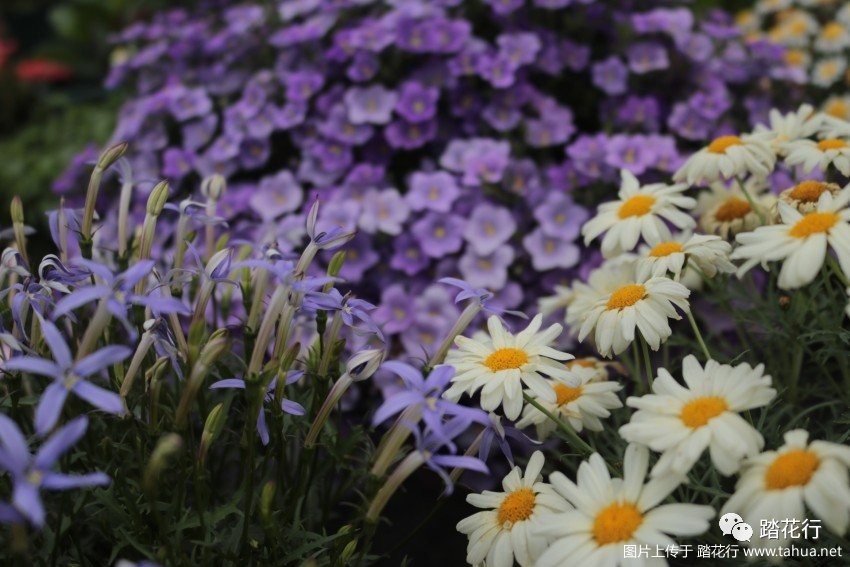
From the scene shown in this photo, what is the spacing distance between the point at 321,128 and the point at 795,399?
1397mm

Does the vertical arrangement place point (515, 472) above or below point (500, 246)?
above

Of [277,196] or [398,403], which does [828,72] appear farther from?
[398,403]

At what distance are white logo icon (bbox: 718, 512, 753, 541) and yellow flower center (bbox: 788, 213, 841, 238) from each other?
352 millimetres

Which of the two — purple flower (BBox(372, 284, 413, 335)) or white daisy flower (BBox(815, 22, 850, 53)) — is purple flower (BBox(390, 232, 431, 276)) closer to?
purple flower (BBox(372, 284, 413, 335))

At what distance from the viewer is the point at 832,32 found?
3.05 meters

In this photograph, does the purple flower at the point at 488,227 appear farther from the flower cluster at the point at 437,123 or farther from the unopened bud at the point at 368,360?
the unopened bud at the point at 368,360

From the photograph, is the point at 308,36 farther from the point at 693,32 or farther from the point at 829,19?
the point at 829,19

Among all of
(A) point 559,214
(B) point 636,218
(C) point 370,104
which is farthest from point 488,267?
(B) point 636,218

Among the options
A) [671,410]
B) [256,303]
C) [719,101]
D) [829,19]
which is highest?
[256,303]

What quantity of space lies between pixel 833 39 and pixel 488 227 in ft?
5.50

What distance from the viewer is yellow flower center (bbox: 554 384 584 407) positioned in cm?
128

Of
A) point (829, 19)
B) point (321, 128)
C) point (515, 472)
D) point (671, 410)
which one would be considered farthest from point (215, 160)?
point (829, 19)

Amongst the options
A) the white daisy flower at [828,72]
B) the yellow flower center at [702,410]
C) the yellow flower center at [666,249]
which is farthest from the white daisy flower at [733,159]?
the white daisy flower at [828,72]

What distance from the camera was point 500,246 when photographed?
2.11m
